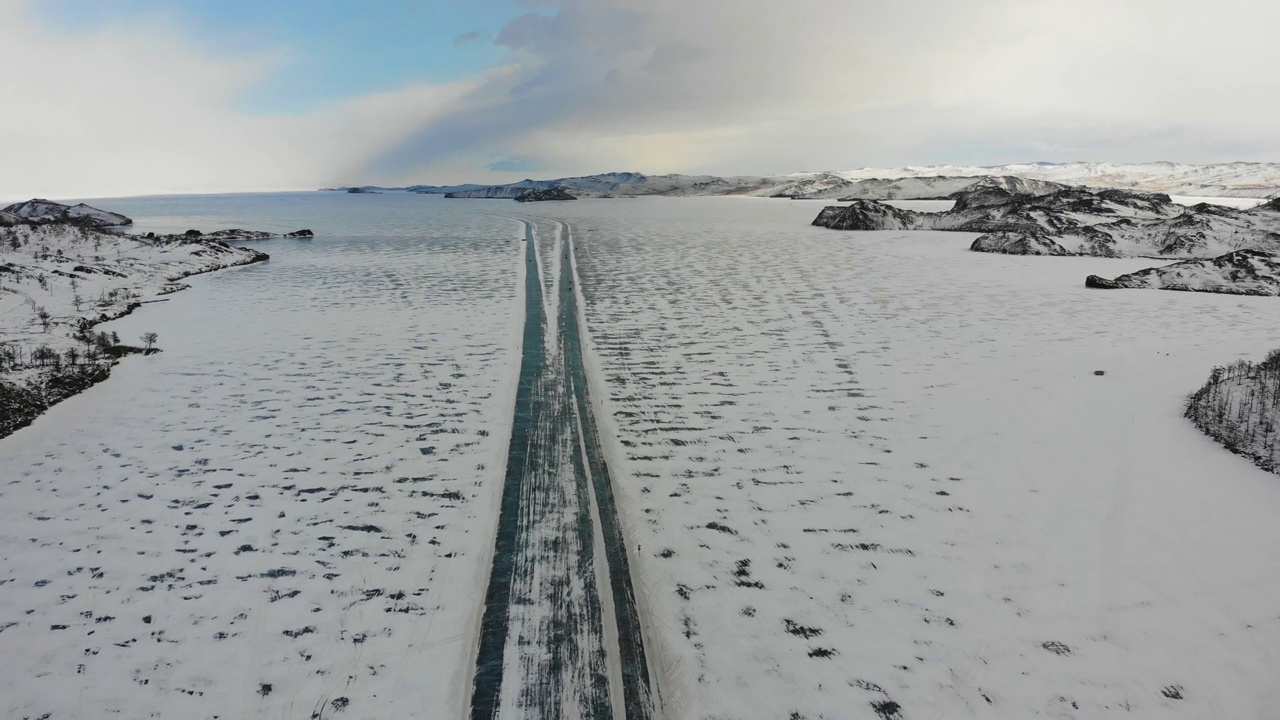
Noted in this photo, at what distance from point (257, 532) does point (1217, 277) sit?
20396 millimetres

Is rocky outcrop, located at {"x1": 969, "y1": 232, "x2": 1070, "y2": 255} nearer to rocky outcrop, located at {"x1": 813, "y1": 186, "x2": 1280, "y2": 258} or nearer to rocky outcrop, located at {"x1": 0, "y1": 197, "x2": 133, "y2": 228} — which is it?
rocky outcrop, located at {"x1": 813, "y1": 186, "x2": 1280, "y2": 258}

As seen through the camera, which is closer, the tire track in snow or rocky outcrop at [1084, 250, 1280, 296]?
the tire track in snow

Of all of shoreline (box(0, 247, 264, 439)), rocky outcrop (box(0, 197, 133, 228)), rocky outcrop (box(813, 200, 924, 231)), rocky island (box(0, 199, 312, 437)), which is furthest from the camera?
rocky outcrop (box(0, 197, 133, 228))

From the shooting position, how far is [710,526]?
17.5ft

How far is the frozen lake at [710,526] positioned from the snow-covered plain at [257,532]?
0.09 feet

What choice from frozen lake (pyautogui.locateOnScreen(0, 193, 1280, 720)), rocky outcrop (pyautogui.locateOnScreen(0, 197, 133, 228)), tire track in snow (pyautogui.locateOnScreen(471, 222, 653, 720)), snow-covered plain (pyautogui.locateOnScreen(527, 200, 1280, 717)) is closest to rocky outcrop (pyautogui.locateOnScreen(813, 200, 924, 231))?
snow-covered plain (pyautogui.locateOnScreen(527, 200, 1280, 717))

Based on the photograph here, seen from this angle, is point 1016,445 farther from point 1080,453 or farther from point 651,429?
point 651,429

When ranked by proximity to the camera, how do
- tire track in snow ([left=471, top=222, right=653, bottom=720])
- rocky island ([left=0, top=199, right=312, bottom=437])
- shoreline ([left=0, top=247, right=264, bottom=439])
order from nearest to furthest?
1. tire track in snow ([left=471, top=222, right=653, bottom=720])
2. shoreline ([left=0, top=247, right=264, bottom=439])
3. rocky island ([left=0, top=199, right=312, bottom=437])

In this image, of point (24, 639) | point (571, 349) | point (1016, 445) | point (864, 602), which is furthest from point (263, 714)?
Answer: point (571, 349)

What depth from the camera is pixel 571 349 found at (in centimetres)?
1081

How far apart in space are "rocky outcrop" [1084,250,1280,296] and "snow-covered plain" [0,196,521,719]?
51.9ft

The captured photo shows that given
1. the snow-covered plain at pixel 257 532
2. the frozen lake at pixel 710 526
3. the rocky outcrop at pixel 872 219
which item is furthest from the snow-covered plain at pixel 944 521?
the rocky outcrop at pixel 872 219

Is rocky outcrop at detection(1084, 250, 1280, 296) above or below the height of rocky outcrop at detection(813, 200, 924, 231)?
below

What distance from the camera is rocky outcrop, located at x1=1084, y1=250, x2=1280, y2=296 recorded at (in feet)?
50.2
